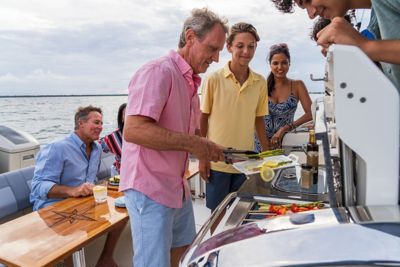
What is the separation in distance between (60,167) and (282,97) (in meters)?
1.75

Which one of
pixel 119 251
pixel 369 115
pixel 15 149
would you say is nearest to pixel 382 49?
pixel 369 115

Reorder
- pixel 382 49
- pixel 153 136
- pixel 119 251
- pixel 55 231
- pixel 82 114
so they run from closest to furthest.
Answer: pixel 382 49
pixel 153 136
pixel 55 231
pixel 82 114
pixel 119 251

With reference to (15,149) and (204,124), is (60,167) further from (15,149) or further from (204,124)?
(15,149)

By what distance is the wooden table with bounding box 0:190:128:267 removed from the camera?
1.28 meters

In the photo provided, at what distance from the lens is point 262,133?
230 centimetres

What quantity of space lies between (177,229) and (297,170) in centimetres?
65

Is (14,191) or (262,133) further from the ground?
(262,133)

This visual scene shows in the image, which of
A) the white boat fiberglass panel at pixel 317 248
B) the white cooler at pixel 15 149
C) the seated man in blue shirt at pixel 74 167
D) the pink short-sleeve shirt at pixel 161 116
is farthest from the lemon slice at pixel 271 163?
the white cooler at pixel 15 149

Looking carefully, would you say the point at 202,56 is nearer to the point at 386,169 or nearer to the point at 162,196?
the point at 162,196

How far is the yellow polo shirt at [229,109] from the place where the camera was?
2016 mm

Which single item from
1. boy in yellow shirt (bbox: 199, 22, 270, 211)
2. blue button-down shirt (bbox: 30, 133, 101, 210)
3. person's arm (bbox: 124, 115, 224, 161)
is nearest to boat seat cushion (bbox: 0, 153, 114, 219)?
blue button-down shirt (bbox: 30, 133, 101, 210)

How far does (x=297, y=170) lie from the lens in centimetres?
154


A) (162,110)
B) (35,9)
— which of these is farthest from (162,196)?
(35,9)

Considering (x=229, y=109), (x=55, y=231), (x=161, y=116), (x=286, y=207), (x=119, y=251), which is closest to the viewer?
(x=286, y=207)
